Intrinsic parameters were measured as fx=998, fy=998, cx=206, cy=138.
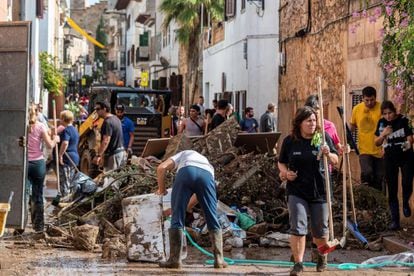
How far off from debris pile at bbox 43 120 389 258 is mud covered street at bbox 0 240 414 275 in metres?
0.38

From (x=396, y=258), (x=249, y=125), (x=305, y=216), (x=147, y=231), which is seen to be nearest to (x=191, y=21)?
(x=249, y=125)

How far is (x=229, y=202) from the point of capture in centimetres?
1395

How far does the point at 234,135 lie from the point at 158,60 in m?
44.2

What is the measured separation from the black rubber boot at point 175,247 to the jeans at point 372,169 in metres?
4.50

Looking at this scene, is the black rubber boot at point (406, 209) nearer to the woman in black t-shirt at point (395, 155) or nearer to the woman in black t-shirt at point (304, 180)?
the woman in black t-shirt at point (395, 155)

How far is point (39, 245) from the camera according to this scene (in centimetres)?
1277

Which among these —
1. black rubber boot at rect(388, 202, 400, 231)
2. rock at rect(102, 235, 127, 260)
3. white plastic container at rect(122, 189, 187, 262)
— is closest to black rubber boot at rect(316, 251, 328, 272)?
white plastic container at rect(122, 189, 187, 262)

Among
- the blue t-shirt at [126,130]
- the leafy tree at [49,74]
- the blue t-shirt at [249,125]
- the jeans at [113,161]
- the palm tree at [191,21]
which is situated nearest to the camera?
the jeans at [113,161]

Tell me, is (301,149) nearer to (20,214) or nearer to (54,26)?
(20,214)

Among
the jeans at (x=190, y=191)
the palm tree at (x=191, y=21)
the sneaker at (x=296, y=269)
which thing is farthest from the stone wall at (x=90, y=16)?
the sneaker at (x=296, y=269)

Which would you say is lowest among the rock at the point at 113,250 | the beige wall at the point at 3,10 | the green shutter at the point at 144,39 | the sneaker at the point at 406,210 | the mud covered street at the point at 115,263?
the mud covered street at the point at 115,263

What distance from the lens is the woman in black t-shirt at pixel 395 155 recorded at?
13.2 meters

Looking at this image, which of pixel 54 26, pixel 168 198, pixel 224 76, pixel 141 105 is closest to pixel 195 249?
pixel 168 198

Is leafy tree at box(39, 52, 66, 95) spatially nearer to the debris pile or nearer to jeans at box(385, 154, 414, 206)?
the debris pile
